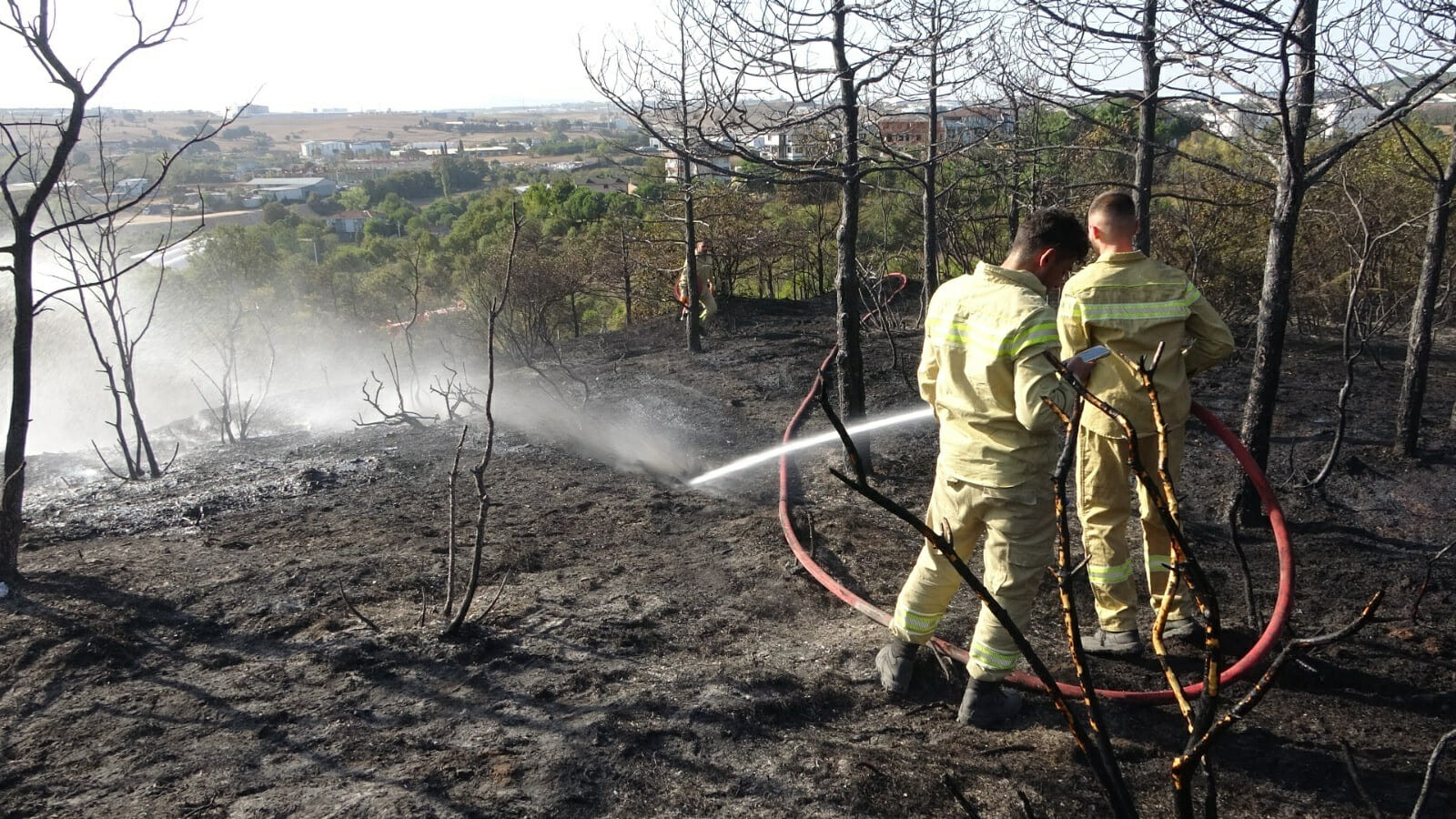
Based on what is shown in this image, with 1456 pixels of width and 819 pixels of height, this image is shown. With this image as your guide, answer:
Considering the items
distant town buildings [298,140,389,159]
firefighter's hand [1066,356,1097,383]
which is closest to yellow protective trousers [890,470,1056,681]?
firefighter's hand [1066,356,1097,383]

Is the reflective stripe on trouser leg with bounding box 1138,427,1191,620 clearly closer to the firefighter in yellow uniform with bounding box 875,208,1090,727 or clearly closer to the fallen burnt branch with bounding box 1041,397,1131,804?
the firefighter in yellow uniform with bounding box 875,208,1090,727

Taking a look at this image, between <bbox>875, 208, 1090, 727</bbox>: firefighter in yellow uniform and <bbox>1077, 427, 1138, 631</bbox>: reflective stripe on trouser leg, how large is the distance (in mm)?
523

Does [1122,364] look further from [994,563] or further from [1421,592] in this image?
[1421,592]

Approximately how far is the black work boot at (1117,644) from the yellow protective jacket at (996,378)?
3.33 ft

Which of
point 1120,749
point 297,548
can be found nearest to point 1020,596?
point 1120,749

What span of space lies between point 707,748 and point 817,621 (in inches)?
46.8

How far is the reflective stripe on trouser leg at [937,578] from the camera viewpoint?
327 centimetres

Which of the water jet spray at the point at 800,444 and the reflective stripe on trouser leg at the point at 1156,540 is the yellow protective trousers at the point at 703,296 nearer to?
the water jet spray at the point at 800,444

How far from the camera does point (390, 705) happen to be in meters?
3.37

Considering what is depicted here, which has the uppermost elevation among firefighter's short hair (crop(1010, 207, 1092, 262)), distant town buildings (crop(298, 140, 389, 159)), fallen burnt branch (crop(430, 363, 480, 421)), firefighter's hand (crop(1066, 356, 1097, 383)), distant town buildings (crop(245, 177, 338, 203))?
distant town buildings (crop(298, 140, 389, 159))

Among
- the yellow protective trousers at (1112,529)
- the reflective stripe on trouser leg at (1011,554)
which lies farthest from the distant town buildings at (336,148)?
the reflective stripe on trouser leg at (1011,554)

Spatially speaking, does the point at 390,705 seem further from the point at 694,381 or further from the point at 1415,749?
the point at 694,381

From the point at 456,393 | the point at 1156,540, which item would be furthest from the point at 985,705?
Answer: the point at 456,393

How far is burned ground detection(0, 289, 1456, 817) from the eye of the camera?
2867 mm
